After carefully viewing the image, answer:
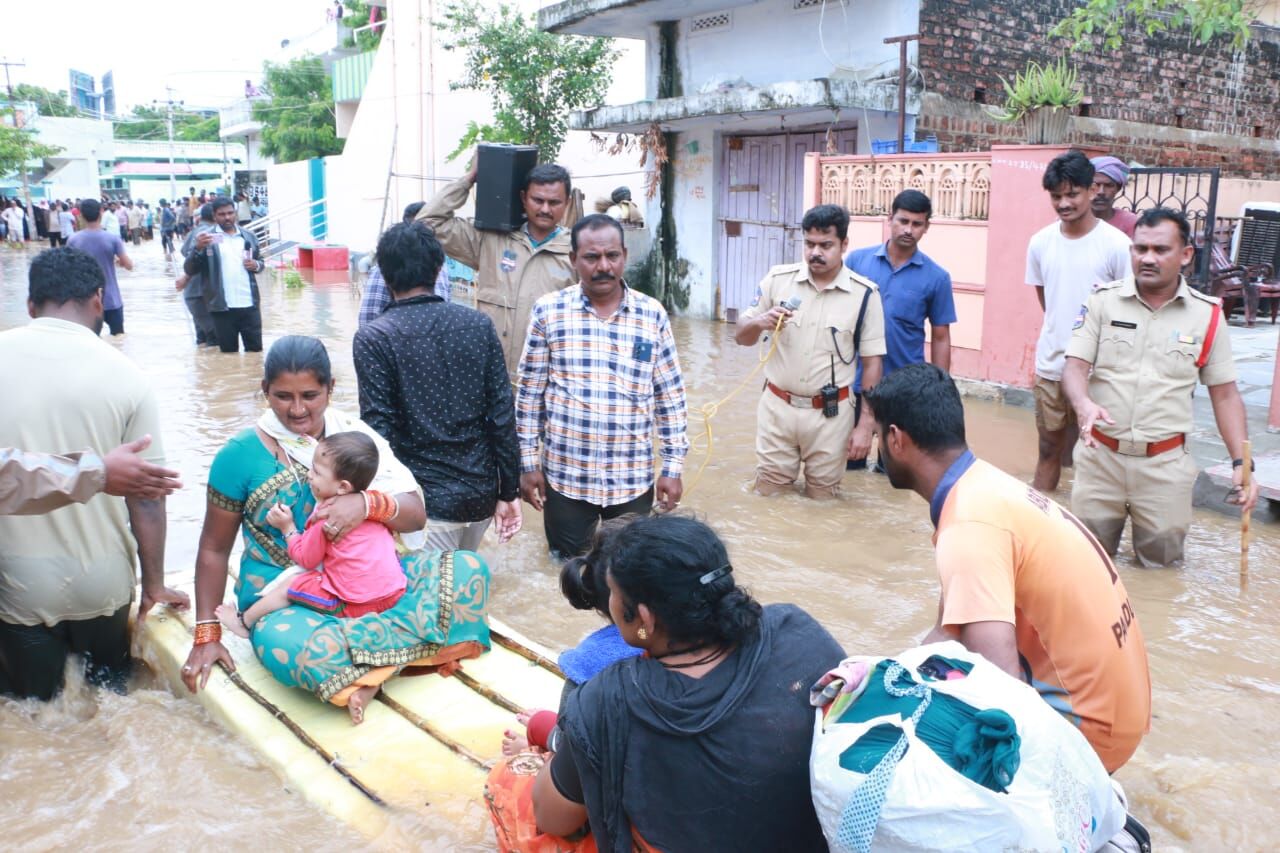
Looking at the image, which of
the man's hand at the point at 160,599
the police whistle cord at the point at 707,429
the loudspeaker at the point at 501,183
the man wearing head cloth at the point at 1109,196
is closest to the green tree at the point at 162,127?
the police whistle cord at the point at 707,429

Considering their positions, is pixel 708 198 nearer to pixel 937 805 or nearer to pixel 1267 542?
pixel 1267 542

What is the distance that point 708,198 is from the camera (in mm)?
14938

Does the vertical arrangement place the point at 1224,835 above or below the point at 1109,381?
below

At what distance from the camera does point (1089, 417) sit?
14.4 feet

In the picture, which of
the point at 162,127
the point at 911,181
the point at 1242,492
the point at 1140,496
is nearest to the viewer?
the point at 1242,492

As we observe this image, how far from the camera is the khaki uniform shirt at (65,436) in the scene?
3234 millimetres

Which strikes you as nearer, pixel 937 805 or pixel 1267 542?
pixel 937 805

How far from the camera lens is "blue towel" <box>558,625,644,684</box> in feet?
7.66

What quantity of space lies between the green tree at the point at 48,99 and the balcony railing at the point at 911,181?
198ft

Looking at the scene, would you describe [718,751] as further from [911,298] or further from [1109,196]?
[1109,196]

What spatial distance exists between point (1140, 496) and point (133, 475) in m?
4.07

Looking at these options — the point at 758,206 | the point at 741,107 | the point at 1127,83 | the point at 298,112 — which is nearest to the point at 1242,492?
the point at 741,107

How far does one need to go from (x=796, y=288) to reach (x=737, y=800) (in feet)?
13.9

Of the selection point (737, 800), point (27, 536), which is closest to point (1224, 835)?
point (737, 800)
